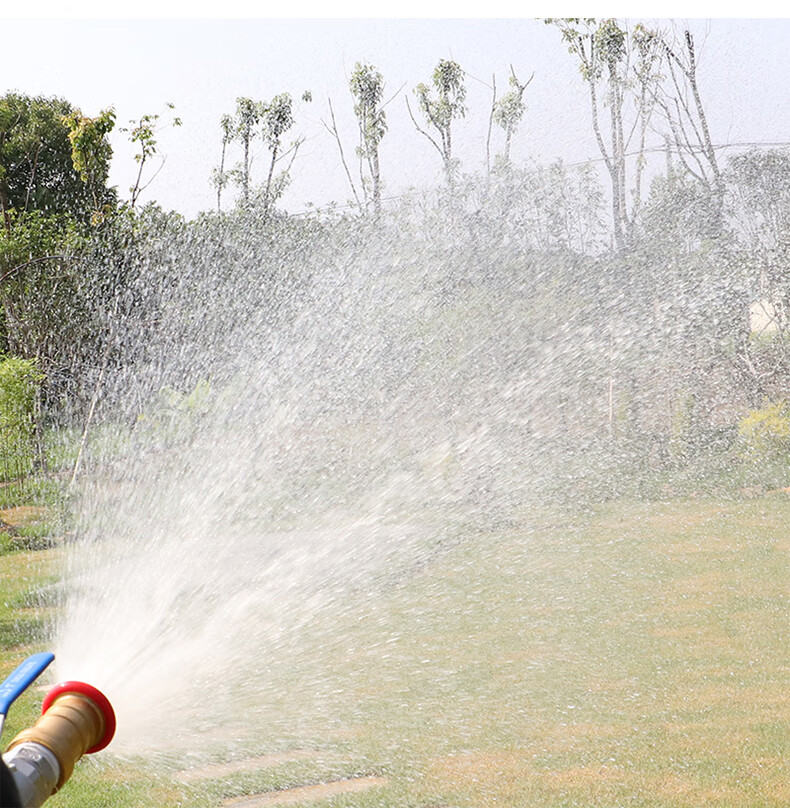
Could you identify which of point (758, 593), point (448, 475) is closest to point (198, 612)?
point (758, 593)

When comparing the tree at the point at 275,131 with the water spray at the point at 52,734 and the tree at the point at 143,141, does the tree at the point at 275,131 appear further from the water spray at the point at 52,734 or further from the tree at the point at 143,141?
the water spray at the point at 52,734

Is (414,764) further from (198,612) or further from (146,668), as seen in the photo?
(198,612)

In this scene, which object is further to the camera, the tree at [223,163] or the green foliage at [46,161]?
the tree at [223,163]

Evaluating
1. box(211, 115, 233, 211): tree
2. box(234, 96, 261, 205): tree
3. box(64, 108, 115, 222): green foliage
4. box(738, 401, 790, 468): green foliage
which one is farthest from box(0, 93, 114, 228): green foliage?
box(738, 401, 790, 468): green foliage

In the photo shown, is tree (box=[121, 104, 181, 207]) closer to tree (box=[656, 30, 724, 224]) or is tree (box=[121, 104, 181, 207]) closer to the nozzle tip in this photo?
tree (box=[656, 30, 724, 224])

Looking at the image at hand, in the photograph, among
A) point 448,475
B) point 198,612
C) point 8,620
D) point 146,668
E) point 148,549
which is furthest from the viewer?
point 448,475

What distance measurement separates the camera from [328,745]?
2.71 meters

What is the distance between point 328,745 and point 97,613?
1230mm

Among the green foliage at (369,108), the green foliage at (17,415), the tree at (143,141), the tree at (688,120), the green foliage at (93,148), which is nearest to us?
the green foliage at (17,415)

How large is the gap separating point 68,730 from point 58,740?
0.06 ft

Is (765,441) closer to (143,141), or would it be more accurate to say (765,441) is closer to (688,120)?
(688,120)

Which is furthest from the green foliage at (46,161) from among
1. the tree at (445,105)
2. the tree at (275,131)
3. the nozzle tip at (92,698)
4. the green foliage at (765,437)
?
the nozzle tip at (92,698)

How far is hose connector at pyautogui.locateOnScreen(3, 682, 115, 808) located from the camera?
86 cm

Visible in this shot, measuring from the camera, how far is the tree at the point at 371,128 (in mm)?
7469
